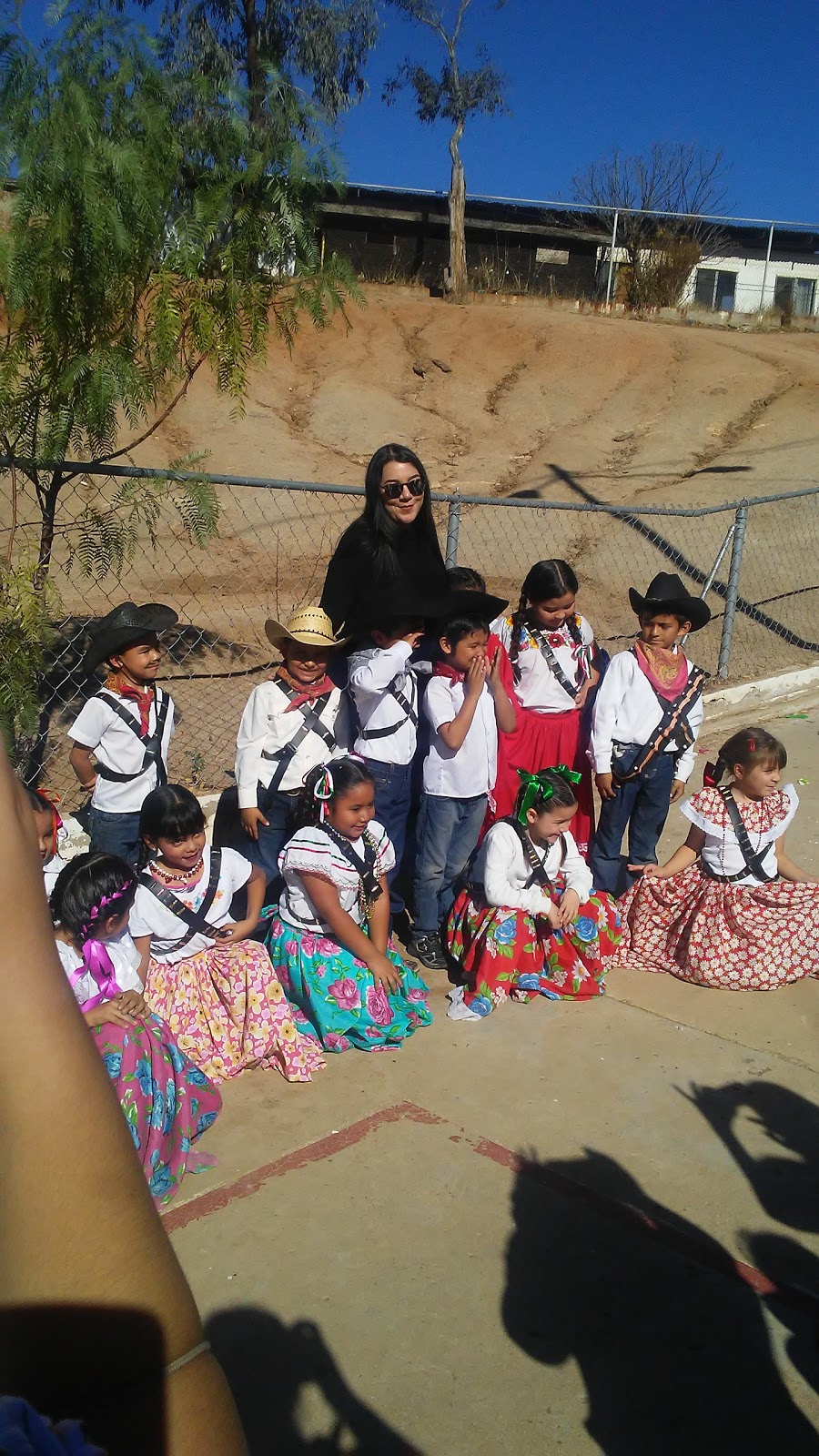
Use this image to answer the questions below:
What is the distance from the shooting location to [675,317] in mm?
26969

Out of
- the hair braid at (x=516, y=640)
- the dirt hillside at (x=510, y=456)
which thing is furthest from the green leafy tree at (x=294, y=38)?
the hair braid at (x=516, y=640)

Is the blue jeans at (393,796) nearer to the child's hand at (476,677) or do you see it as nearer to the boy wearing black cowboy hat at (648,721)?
the child's hand at (476,677)

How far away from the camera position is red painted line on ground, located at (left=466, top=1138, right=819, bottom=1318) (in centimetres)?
274

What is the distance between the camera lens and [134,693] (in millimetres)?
4258

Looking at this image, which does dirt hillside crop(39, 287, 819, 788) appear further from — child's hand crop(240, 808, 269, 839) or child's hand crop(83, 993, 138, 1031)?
child's hand crop(83, 993, 138, 1031)

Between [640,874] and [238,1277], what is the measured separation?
9.01 feet

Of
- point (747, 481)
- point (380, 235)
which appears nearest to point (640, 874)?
point (747, 481)

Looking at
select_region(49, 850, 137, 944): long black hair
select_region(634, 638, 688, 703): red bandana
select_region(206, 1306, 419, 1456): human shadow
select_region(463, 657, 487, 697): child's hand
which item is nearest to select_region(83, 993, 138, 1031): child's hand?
select_region(49, 850, 137, 944): long black hair

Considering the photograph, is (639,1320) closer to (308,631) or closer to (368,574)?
(308,631)

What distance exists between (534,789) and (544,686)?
2.58ft

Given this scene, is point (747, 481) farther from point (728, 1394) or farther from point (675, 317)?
point (728, 1394)

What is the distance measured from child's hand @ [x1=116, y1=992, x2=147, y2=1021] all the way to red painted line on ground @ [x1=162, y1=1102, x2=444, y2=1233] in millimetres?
536

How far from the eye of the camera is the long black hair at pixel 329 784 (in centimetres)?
396

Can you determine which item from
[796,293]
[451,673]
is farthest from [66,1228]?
[796,293]
